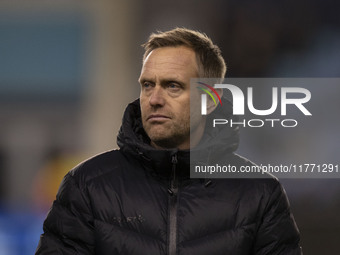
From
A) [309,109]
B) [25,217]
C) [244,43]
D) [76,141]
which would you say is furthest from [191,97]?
[76,141]

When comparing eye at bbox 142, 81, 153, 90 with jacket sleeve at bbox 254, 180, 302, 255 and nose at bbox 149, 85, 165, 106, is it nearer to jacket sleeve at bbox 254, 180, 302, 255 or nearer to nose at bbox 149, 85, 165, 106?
nose at bbox 149, 85, 165, 106

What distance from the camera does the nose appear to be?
8.52 ft

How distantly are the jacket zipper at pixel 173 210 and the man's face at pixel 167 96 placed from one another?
119mm

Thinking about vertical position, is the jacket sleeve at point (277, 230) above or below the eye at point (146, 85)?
below

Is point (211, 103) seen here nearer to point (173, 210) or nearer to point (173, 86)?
point (173, 86)

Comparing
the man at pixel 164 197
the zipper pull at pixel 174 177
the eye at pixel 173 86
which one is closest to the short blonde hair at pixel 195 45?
the man at pixel 164 197

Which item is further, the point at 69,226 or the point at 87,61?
the point at 87,61

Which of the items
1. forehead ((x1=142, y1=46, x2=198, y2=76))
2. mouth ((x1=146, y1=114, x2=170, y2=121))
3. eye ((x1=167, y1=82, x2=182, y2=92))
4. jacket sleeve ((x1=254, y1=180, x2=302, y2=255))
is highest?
forehead ((x1=142, y1=46, x2=198, y2=76))

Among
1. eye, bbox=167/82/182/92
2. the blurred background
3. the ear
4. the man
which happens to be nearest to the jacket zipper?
the man

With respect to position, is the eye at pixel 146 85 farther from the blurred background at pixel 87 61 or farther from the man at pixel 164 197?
the blurred background at pixel 87 61

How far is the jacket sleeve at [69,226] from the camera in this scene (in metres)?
2.54

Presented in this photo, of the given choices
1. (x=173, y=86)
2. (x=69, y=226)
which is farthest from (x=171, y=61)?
(x=69, y=226)

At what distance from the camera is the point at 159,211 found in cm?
255

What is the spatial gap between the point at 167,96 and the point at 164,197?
14.7 inches
